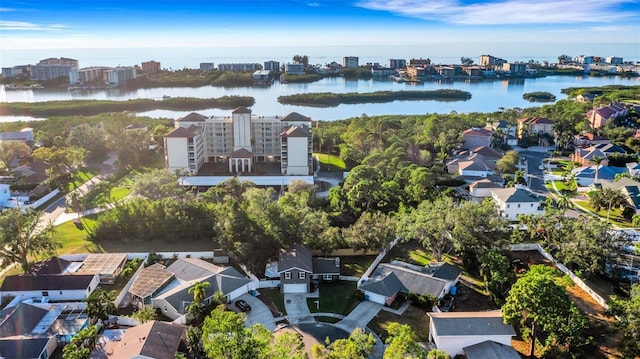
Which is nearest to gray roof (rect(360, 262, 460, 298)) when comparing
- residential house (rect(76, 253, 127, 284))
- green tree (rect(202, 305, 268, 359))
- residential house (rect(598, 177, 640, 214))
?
green tree (rect(202, 305, 268, 359))

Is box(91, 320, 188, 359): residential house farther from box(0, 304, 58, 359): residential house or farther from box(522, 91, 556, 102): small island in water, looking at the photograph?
box(522, 91, 556, 102): small island in water

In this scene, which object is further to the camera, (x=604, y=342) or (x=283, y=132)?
(x=283, y=132)

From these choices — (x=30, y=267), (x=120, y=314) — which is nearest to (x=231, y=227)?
(x=120, y=314)

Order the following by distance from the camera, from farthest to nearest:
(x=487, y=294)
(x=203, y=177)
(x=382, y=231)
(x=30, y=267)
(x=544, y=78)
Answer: (x=544, y=78), (x=203, y=177), (x=382, y=231), (x=30, y=267), (x=487, y=294)

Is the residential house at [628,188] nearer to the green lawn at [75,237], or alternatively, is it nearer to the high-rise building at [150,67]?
the green lawn at [75,237]

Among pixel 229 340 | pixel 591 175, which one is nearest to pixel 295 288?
pixel 229 340

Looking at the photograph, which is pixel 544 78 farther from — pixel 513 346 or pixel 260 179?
pixel 513 346

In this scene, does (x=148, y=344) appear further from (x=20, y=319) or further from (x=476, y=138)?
(x=476, y=138)
